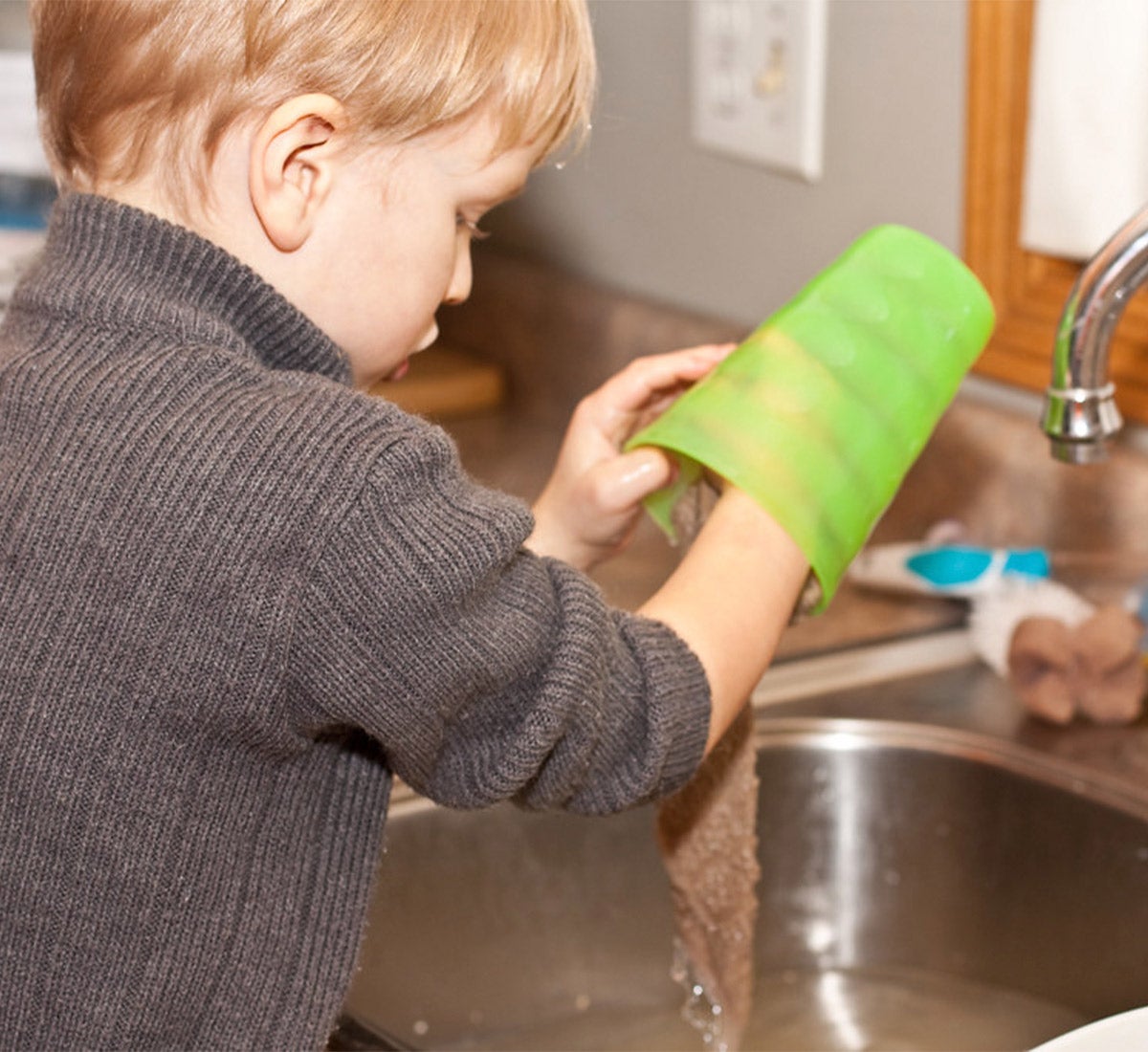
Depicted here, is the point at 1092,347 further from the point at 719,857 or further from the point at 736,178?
the point at 736,178

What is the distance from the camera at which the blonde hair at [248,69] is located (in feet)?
2.07

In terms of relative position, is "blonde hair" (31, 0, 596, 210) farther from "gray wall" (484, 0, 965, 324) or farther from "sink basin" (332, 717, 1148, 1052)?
"gray wall" (484, 0, 965, 324)

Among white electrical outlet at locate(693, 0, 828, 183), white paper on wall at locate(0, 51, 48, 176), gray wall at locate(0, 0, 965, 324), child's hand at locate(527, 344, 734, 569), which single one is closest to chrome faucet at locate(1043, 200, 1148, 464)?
child's hand at locate(527, 344, 734, 569)

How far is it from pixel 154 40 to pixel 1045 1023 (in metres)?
0.65

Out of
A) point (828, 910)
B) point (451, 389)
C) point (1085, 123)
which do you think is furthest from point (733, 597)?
point (451, 389)

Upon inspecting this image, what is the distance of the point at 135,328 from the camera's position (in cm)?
64

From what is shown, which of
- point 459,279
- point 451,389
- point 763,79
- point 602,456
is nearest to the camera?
point 459,279

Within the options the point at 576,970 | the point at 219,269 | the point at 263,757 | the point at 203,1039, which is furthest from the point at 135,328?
the point at 576,970

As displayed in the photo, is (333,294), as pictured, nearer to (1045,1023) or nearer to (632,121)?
(1045,1023)

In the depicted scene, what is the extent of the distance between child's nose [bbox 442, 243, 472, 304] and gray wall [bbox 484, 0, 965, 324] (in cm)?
52

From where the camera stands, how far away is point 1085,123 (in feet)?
3.35

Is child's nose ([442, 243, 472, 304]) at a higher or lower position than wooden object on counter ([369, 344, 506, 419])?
higher

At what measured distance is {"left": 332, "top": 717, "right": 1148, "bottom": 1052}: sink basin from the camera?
899mm

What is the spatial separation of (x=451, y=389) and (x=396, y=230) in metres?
0.91
